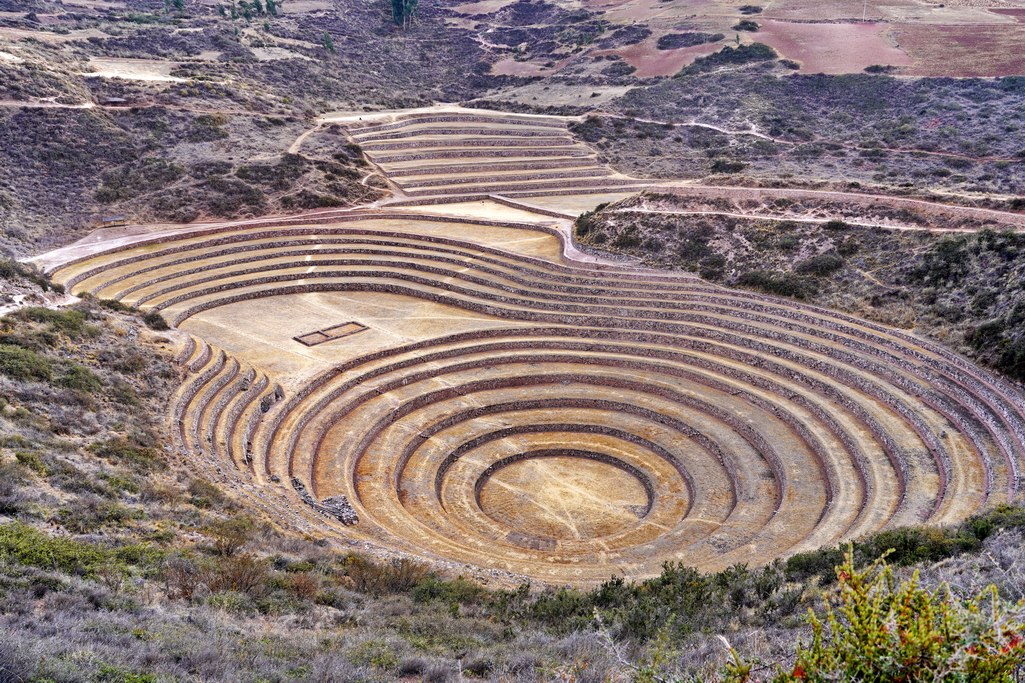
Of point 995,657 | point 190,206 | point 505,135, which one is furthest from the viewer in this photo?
point 505,135

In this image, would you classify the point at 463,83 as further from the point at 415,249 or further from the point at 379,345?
the point at 379,345

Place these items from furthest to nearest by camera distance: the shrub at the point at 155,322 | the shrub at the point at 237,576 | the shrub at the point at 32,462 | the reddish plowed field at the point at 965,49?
1. the reddish plowed field at the point at 965,49
2. the shrub at the point at 155,322
3. the shrub at the point at 32,462
4. the shrub at the point at 237,576

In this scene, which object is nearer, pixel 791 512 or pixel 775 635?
pixel 775 635

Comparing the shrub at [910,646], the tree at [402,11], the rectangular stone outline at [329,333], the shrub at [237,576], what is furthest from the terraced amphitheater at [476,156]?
the shrub at [910,646]

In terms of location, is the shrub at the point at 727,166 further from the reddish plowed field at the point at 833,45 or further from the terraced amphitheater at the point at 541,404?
the reddish plowed field at the point at 833,45

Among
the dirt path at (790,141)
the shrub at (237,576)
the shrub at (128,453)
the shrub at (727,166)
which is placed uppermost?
the dirt path at (790,141)

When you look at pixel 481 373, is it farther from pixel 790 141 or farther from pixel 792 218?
pixel 790 141

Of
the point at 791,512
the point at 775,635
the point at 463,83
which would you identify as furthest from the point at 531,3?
the point at 775,635

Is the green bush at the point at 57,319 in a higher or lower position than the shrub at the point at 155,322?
higher
